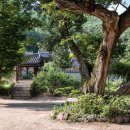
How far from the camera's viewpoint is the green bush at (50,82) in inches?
1133

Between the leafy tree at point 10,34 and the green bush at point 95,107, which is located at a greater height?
the leafy tree at point 10,34

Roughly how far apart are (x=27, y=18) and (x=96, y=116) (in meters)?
10.1

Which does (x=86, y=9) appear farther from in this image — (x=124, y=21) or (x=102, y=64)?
(x=102, y=64)

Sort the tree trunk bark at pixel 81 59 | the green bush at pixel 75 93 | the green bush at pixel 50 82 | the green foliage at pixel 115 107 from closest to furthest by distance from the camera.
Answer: the green foliage at pixel 115 107 → the green bush at pixel 75 93 → the green bush at pixel 50 82 → the tree trunk bark at pixel 81 59

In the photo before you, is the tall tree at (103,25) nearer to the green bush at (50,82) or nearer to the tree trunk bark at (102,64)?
the tree trunk bark at (102,64)

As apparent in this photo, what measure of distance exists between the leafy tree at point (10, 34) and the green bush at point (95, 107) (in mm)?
7254

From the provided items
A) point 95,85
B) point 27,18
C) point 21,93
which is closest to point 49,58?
point 21,93

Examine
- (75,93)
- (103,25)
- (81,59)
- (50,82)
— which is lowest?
(50,82)

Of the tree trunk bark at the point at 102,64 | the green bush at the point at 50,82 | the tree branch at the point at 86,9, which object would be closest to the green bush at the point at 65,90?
the green bush at the point at 50,82

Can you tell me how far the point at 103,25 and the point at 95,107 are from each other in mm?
2990

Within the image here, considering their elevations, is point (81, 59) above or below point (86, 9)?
below

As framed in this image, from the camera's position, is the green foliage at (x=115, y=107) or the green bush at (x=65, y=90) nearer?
the green foliage at (x=115, y=107)

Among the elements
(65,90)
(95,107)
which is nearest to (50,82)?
(65,90)

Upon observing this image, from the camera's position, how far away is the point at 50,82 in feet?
95.6
